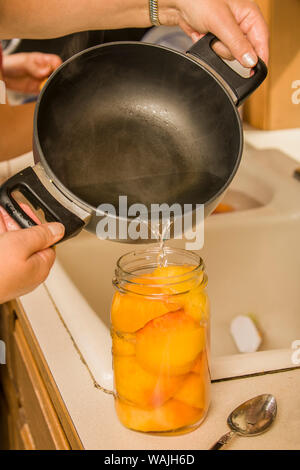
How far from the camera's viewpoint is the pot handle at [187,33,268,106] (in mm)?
675

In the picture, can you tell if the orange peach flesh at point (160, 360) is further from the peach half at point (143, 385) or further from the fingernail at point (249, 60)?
the fingernail at point (249, 60)

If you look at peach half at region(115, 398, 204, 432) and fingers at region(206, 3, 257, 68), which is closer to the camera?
peach half at region(115, 398, 204, 432)

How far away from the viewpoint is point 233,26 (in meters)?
0.74

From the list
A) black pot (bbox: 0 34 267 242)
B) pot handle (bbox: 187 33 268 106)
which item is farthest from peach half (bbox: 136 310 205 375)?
pot handle (bbox: 187 33 268 106)

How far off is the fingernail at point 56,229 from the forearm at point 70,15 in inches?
17.7

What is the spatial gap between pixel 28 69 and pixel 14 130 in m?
0.16

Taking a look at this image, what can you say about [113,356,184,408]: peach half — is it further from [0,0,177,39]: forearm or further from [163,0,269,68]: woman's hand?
[0,0,177,39]: forearm

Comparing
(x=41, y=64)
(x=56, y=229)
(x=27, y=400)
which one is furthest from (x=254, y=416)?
(x=41, y=64)

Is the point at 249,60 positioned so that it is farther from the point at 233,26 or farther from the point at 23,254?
the point at 23,254

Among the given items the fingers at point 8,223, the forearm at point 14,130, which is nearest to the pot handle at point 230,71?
the fingers at point 8,223

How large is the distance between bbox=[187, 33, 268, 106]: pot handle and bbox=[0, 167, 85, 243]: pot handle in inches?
9.7

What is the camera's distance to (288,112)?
1.57 metres

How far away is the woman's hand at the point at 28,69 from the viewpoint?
1.21 m
